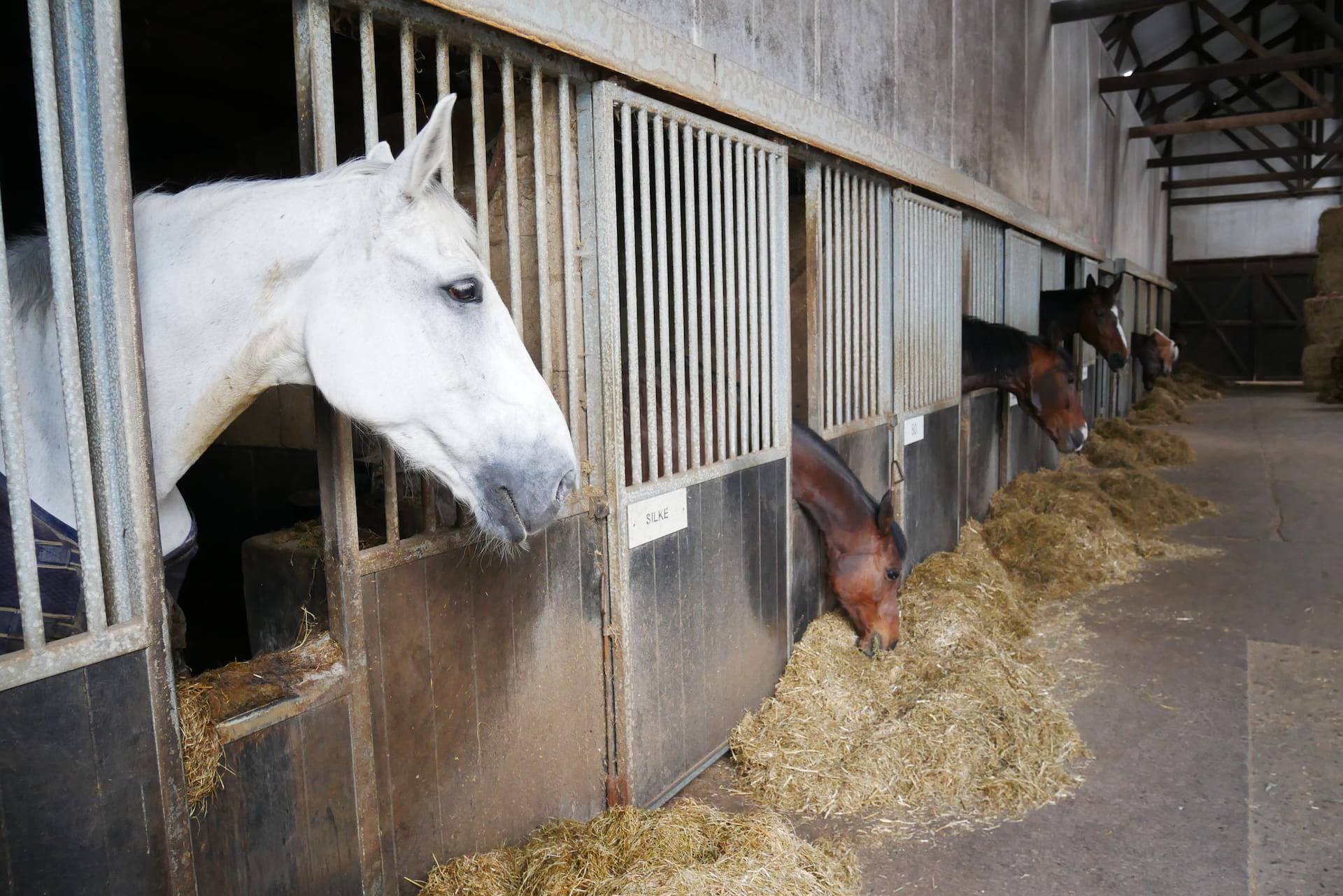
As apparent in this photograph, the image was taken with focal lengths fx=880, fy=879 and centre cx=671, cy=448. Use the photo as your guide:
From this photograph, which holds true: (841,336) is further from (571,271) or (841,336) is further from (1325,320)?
(1325,320)

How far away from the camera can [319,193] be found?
4.69ft

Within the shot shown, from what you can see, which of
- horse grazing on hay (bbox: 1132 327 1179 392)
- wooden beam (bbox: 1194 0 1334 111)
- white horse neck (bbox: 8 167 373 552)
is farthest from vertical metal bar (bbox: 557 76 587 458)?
horse grazing on hay (bbox: 1132 327 1179 392)

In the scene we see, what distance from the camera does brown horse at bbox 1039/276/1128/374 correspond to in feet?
24.1

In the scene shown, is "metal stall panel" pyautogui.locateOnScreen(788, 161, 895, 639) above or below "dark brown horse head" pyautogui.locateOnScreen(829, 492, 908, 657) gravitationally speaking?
above

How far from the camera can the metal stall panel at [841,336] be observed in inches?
141

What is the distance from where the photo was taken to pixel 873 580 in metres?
3.50

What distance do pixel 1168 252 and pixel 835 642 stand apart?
21467 mm

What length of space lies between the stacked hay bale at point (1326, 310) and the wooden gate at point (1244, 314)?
3.83m

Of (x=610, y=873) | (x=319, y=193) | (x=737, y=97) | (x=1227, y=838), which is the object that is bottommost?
(x=1227, y=838)

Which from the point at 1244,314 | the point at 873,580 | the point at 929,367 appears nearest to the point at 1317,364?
the point at 1244,314

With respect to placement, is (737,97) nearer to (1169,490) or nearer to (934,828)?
(934,828)

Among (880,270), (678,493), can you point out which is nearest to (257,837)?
(678,493)

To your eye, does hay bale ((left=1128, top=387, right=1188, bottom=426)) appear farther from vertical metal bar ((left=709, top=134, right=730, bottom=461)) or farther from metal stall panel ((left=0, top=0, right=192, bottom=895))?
metal stall panel ((left=0, top=0, right=192, bottom=895))

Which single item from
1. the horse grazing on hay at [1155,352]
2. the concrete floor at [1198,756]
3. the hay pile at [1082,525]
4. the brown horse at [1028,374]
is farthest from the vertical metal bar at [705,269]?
the horse grazing on hay at [1155,352]
